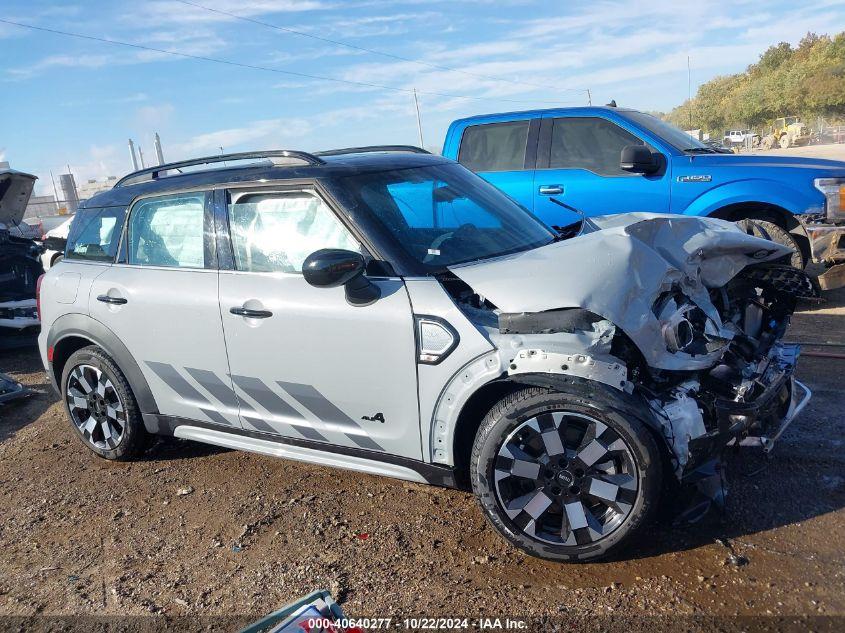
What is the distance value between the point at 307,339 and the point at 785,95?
208 feet

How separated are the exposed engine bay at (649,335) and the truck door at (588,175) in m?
3.51

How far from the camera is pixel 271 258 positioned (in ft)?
11.8

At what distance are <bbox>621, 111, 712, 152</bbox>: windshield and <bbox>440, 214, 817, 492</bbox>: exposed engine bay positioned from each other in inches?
154

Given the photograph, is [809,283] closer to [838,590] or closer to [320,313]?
[838,590]

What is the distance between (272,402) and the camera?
362 cm

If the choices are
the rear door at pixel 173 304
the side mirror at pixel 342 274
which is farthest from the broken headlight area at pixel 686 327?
the rear door at pixel 173 304

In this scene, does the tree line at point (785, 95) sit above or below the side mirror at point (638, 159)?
above

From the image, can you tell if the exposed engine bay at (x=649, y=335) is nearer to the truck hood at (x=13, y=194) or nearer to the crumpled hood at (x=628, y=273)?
the crumpled hood at (x=628, y=273)

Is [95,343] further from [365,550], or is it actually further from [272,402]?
[365,550]

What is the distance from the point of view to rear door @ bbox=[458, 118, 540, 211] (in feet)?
24.3

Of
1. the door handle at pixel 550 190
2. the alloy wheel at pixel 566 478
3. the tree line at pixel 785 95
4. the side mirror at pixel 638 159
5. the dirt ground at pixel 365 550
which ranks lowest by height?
the dirt ground at pixel 365 550

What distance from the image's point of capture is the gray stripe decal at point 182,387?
389 centimetres

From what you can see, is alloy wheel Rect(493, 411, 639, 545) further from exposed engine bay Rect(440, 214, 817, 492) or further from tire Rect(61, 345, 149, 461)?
tire Rect(61, 345, 149, 461)

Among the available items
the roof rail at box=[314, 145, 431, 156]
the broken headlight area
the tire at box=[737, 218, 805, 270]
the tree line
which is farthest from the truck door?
the tree line
